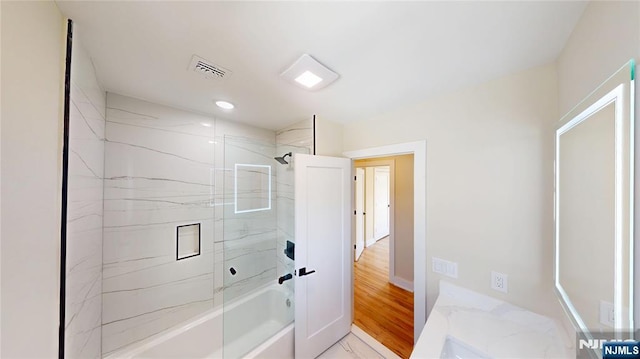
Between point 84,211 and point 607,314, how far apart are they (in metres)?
2.20

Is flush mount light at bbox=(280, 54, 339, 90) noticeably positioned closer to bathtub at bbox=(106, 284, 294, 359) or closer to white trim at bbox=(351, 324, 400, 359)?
bathtub at bbox=(106, 284, 294, 359)

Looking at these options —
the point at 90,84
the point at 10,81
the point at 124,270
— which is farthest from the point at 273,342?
the point at 90,84

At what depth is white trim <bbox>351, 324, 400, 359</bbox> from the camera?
68.3 inches

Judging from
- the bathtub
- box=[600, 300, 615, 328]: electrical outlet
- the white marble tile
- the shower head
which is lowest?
the white marble tile

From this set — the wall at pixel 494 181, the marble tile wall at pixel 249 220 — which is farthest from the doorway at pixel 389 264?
the marble tile wall at pixel 249 220

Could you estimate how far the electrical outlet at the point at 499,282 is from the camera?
1169 millimetres

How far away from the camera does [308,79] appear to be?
3.94 feet

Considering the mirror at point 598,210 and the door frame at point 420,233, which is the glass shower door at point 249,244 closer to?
the door frame at point 420,233

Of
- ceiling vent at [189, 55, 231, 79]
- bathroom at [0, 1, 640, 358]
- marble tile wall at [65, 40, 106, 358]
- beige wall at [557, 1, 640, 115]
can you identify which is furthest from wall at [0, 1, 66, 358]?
beige wall at [557, 1, 640, 115]

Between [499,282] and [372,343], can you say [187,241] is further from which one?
[499,282]

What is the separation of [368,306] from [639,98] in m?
2.75

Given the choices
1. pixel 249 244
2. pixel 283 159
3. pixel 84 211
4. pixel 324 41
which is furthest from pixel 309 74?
pixel 249 244

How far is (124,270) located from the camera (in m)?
1.52

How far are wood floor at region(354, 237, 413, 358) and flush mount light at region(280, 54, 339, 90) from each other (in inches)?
94.2
